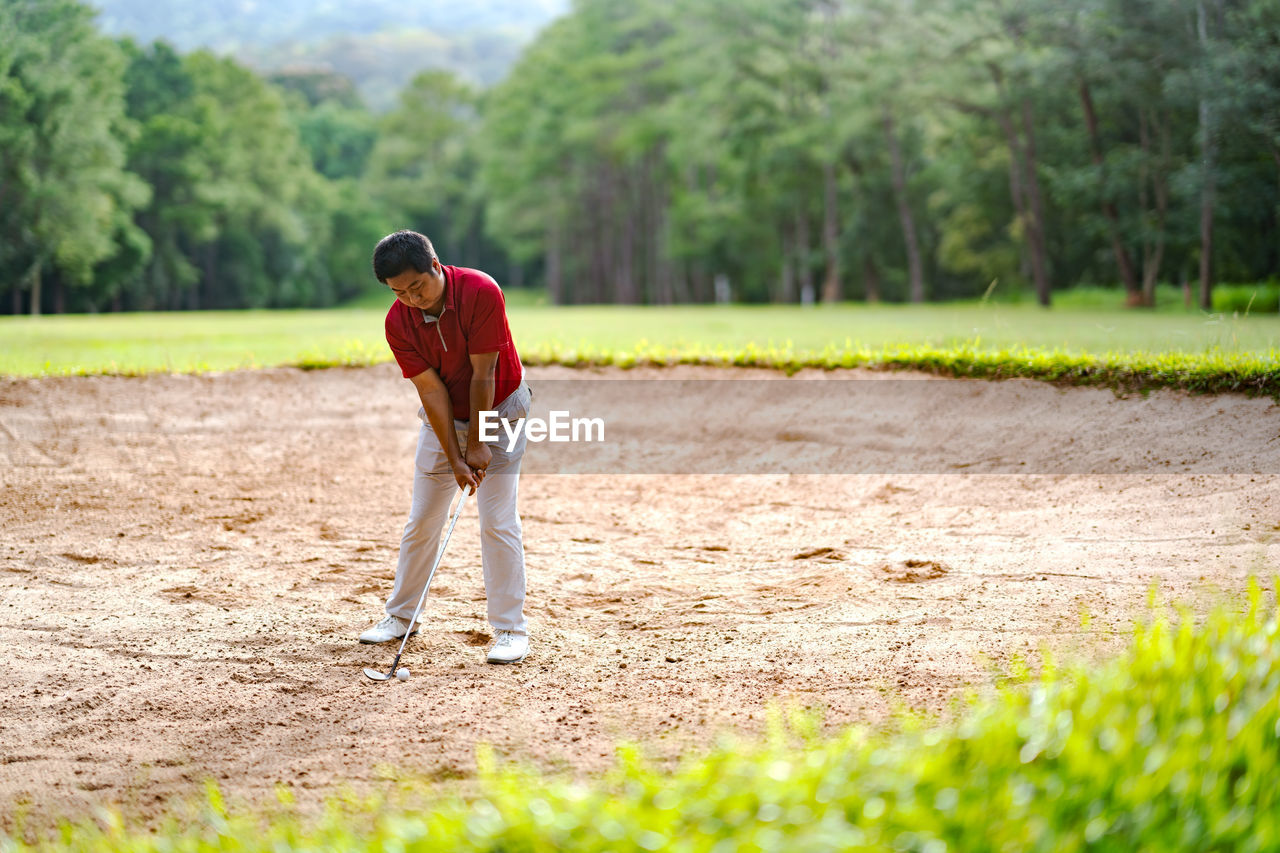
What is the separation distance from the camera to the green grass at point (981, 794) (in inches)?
87.2

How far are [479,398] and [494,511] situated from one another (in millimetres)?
616

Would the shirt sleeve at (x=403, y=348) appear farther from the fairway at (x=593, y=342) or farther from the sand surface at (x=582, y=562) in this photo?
the fairway at (x=593, y=342)

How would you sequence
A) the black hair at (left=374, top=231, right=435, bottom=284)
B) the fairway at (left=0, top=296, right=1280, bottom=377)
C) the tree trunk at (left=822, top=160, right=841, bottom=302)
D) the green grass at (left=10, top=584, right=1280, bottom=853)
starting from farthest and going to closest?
the tree trunk at (left=822, top=160, right=841, bottom=302)
the fairway at (left=0, top=296, right=1280, bottom=377)
the black hair at (left=374, top=231, right=435, bottom=284)
the green grass at (left=10, top=584, right=1280, bottom=853)

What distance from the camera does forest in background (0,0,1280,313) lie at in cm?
2762

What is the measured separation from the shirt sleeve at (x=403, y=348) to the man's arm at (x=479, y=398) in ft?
0.90

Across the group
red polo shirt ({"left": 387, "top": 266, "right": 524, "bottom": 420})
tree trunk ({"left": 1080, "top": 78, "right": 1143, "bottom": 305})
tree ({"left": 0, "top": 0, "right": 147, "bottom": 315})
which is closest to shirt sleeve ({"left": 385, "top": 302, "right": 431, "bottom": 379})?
red polo shirt ({"left": 387, "top": 266, "right": 524, "bottom": 420})

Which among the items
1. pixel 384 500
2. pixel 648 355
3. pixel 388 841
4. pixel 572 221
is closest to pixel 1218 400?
pixel 648 355

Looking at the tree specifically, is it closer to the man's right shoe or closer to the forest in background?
the forest in background

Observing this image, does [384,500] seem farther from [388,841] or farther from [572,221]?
[572,221]

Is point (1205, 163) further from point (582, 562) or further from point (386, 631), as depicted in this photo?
point (386, 631)

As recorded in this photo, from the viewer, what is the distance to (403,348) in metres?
4.95

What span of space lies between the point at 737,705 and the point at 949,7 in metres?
31.0

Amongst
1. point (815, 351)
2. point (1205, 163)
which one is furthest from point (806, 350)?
point (1205, 163)

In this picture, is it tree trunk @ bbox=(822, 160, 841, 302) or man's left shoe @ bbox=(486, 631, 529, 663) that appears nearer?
man's left shoe @ bbox=(486, 631, 529, 663)
